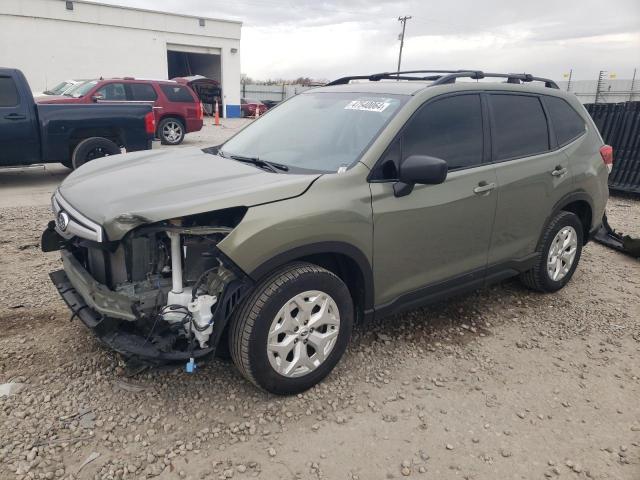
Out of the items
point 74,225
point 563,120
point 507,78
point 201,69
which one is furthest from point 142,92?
point 201,69

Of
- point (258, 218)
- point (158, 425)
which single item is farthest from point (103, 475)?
point (258, 218)

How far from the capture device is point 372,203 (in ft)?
9.84

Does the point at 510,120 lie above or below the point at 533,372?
above

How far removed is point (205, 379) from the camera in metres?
3.12

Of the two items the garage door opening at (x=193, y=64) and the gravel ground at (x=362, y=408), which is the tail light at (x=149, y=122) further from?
the garage door opening at (x=193, y=64)

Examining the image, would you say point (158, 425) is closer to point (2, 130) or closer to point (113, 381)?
point (113, 381)

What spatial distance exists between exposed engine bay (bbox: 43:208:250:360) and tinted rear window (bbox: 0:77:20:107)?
6.86 meters

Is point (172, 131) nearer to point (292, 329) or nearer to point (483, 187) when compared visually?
point (483, 187)

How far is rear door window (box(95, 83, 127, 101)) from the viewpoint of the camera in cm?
1298

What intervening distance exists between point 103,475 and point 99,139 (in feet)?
24.6

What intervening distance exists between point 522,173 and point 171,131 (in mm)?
12511

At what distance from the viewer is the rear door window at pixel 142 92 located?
13628mm

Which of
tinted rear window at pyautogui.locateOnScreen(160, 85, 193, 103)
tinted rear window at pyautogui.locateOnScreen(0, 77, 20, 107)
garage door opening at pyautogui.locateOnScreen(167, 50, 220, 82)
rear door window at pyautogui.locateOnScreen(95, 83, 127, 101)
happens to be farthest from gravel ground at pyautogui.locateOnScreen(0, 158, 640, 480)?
garage door opening at pyautogui.locateOnScreen(167, 50, 220, 82)

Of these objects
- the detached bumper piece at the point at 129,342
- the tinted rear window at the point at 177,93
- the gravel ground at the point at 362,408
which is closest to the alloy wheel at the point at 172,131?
the tinted rear window at the point at 177,93
